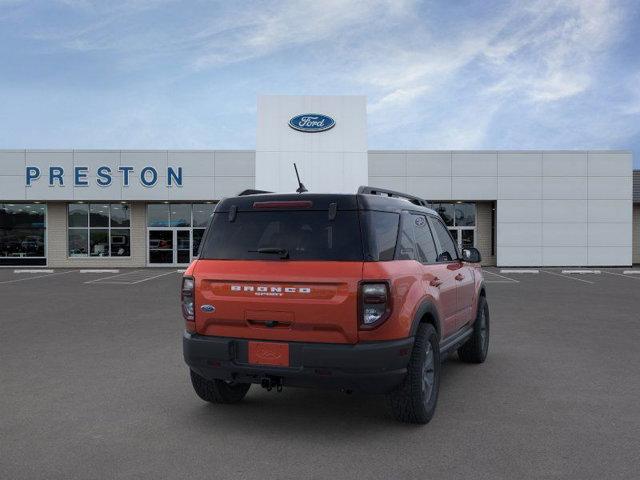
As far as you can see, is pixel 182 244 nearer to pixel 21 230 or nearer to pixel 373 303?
pixel 21 230

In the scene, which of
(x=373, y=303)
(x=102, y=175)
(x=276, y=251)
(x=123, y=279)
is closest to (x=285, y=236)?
(x=276, y=251)

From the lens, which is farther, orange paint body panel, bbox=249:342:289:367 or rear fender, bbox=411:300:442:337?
rear fender, bbox=411:300:442:337

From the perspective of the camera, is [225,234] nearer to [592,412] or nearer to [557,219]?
[592,412]

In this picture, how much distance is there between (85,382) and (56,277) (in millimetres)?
16954

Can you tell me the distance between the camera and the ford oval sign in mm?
23594

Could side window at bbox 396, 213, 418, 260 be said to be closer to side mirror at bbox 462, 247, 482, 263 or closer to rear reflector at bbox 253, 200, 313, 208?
rear reflector at bbox 253, 200, 313, 208

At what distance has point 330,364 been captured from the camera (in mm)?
3967

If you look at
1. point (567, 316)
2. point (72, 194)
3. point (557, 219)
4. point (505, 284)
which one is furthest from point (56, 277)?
point (557, 219)

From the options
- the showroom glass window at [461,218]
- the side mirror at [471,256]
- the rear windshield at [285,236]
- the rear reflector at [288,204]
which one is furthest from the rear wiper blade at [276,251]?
the showroom glass window at [461,218]

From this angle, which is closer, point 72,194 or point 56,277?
point 56,277

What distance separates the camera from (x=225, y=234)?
4523 millimetres

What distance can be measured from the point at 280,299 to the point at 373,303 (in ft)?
2.25

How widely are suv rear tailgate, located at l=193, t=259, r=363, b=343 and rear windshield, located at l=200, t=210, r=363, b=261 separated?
0.25ft

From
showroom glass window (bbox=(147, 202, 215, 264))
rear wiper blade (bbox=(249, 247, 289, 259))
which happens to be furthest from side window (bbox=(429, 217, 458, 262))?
showroom glass window (bbox=(147, 202, 215, 264))
